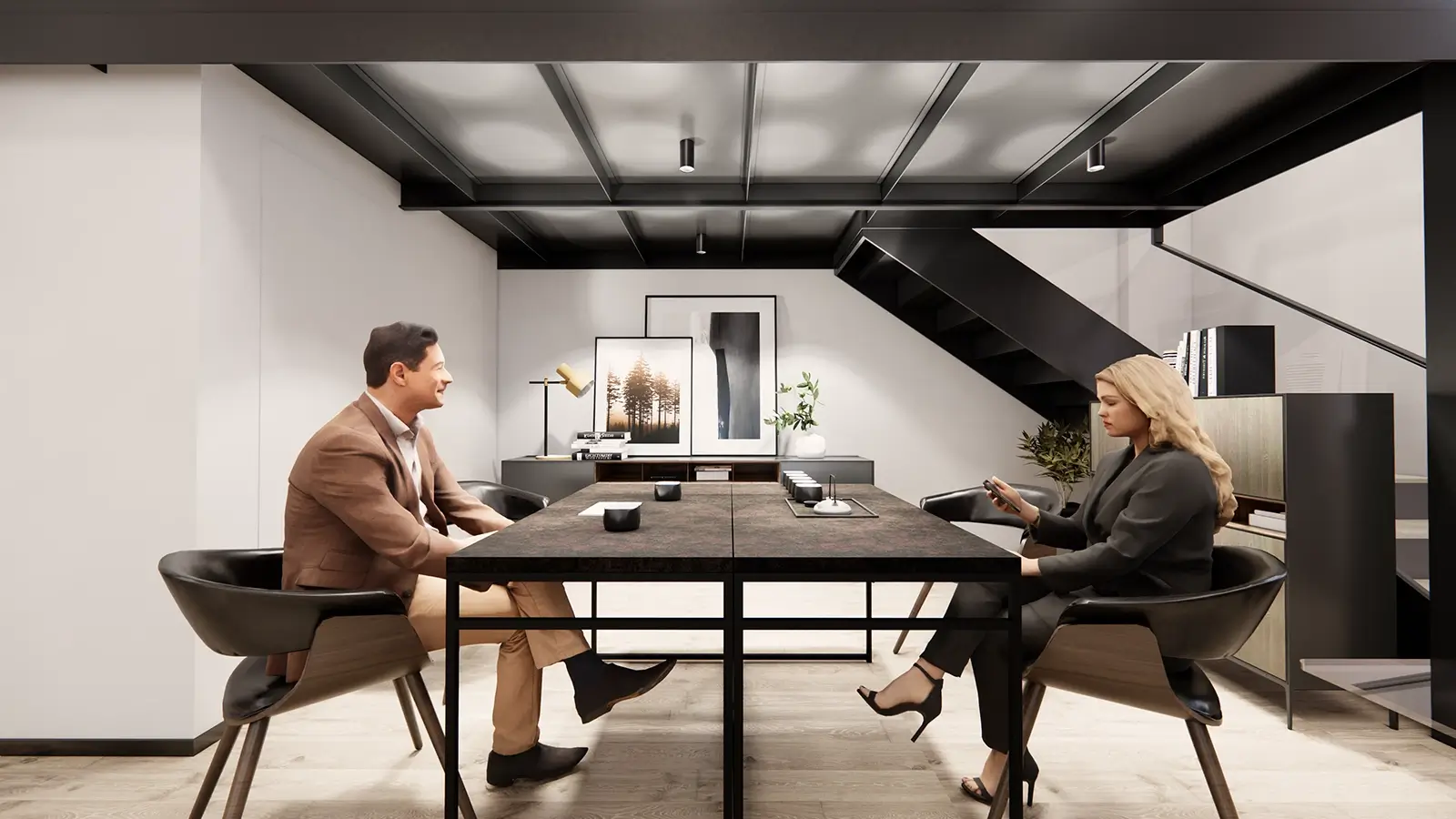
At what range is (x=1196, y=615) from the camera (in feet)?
5.77

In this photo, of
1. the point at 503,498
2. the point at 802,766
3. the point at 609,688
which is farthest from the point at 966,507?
the point at 503,498

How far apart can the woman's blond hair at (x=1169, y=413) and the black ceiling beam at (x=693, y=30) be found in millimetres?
1219

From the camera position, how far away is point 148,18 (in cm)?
251

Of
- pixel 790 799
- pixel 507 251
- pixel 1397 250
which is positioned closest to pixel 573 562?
pixel 790 799

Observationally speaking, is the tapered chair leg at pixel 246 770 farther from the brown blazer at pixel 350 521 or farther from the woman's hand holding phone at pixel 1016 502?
the woman's hand holding phone at pixel 1016 502

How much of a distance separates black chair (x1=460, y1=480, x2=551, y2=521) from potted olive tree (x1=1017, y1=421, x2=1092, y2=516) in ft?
13.4

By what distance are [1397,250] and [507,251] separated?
5851 millimetres

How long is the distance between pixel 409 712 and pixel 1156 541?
2437mm

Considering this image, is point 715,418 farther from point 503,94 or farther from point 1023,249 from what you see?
point 503,94

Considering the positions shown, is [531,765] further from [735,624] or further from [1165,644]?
[1165,644]

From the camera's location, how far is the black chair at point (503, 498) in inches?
131

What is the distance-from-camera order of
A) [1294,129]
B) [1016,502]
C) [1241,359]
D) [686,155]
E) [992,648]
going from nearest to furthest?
[992,648], [1016,502], [1294,129], [1241,359], [686,155]

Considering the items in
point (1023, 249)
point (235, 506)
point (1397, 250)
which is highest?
point (1023, 249)

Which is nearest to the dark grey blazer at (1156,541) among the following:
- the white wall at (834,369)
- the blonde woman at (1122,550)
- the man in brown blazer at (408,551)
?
the blonde woman at (1122,550)
